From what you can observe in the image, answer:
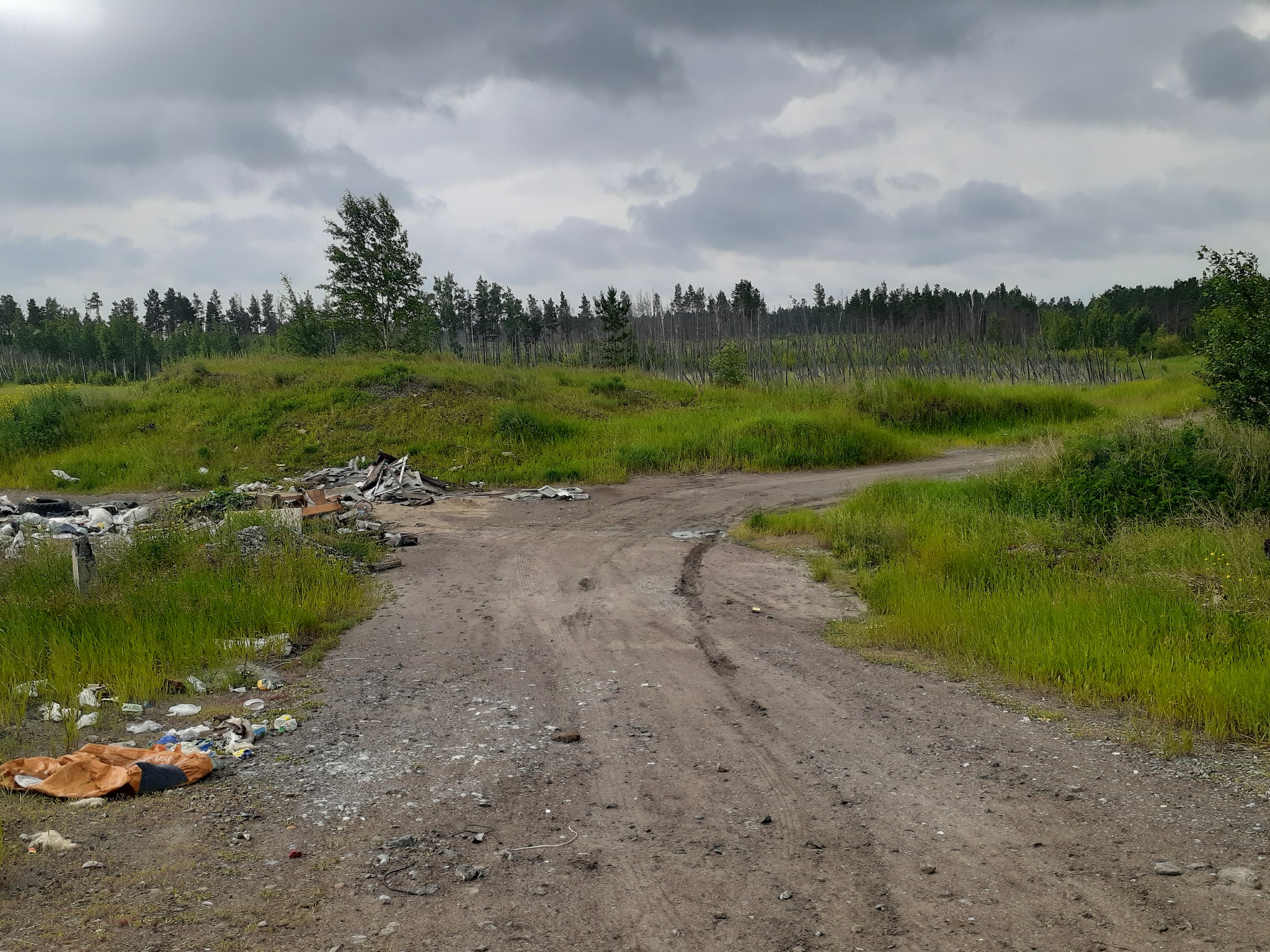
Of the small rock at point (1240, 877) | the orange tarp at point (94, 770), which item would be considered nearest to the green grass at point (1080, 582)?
the small rock at point (1240, 877)

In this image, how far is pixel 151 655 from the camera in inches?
269

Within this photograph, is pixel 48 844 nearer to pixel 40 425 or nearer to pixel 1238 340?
pixel 1238 340

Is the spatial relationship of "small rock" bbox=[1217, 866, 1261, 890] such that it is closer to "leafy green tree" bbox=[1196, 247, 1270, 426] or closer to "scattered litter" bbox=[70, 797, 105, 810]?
"scattered litter" bbox=[70, 797, 105, 810]

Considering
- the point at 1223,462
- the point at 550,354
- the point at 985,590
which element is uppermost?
the point at 550,354

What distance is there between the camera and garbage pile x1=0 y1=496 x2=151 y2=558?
11453 mm

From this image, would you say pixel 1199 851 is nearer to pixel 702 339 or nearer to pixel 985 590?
pixel 985 590

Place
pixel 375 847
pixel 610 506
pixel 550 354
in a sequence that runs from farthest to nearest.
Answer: pixel 550 354 < pixel 610 506 < pixel 375 847

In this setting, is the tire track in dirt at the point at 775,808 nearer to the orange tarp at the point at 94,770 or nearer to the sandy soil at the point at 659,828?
the sandy soil at the point at 659,828

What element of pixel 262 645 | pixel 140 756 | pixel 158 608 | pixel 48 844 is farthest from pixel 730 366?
pixel 48 844

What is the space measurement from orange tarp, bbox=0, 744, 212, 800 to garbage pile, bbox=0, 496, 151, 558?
6.32 m

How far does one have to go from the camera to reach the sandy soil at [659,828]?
324cm

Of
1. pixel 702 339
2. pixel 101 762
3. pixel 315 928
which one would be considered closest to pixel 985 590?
pixel 315 928

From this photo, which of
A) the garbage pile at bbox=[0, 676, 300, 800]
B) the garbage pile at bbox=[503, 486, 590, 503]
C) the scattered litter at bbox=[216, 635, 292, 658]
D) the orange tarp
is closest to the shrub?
the garbage pile at bbox=[503, 486, 590, 503]

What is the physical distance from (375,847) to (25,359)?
4110 inches
